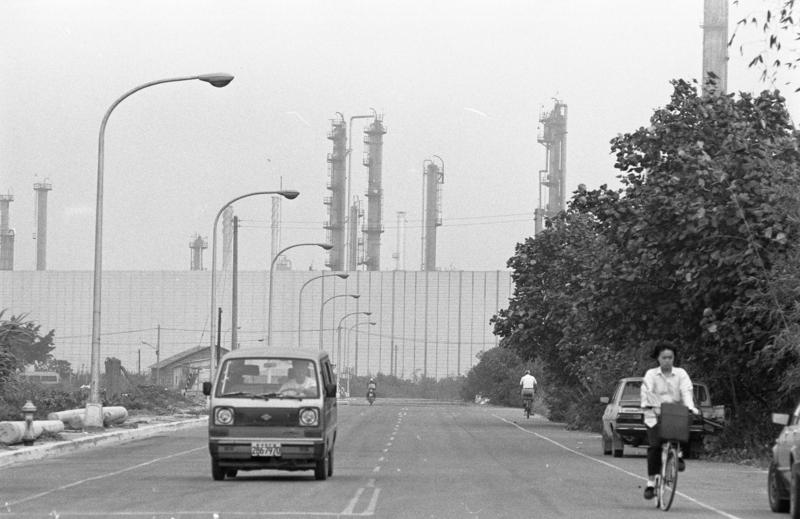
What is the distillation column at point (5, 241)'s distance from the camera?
11569 cm

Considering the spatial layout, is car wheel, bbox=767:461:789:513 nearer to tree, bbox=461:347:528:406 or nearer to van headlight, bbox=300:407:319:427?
van headlight, bbox=300:407:319:427

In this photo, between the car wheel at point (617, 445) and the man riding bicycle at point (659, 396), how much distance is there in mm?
13183

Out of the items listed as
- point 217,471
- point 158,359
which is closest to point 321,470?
point 217,471

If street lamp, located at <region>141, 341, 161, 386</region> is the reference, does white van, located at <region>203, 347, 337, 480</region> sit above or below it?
above

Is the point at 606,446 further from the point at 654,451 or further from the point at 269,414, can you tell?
the point at 654,451

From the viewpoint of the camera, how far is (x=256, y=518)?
15438 mm

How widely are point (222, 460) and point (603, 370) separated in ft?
88.3

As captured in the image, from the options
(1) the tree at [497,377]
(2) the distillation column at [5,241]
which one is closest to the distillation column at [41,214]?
(2) the distillation column at [5,241]

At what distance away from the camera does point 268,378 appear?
73.2 feet

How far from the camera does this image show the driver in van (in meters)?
22.2

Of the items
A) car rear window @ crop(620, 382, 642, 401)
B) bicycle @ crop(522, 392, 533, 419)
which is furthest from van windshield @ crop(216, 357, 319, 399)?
bicycle @ crop(522, 392, 533, 419)

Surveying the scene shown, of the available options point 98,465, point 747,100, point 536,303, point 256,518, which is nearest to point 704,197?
point 747,100

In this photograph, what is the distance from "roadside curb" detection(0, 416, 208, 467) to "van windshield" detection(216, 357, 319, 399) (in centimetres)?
600

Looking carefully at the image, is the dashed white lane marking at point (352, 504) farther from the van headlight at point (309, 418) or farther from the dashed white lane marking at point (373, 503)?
the van headlight at point (309, 418)
